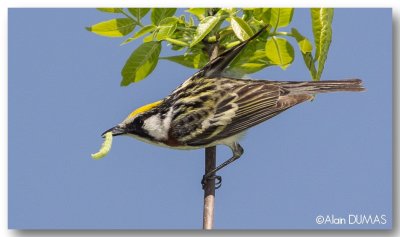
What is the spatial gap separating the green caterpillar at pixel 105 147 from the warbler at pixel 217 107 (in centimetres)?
34

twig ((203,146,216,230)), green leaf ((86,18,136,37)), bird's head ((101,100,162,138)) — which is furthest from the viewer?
bird's head ((101,100,162,138))

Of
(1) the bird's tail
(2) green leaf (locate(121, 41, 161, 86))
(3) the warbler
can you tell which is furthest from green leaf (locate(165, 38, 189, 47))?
(1) the bird's tail

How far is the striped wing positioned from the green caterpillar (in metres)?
0.56

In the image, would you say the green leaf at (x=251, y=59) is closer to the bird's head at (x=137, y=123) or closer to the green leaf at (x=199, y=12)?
the green leaf at (x=199, y=12)

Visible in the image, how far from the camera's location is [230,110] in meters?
2.98

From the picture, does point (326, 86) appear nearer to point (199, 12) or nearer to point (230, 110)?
point (230, 110)

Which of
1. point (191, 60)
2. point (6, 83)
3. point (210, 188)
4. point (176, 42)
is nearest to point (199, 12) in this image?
point (176, 42)

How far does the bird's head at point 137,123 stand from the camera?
8.80 feet

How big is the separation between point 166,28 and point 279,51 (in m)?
0.48

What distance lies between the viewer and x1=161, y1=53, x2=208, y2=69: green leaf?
102 inches

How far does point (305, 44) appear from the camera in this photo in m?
2.34

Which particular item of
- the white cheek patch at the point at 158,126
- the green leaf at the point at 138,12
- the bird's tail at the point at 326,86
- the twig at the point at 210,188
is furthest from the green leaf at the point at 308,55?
the white cheek patch at the point at 158,126

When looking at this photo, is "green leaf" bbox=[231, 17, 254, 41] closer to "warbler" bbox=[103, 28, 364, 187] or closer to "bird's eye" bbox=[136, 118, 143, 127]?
"warbler" bbox=[103, 28, 364, 187]
